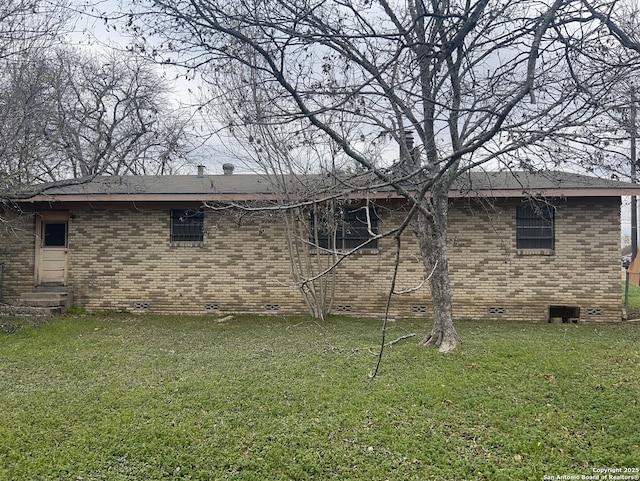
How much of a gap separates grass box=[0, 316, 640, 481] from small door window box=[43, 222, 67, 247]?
463 centimetres

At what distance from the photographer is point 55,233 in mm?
11109

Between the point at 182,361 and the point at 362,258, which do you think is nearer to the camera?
the point at 182,361

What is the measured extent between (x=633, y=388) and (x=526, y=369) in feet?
3.55

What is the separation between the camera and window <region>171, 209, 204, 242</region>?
10.7m

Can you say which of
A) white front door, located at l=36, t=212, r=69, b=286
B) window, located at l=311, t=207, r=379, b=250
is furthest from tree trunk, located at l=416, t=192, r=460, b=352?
white front door, located at l=36, t=212, r=69, b=286

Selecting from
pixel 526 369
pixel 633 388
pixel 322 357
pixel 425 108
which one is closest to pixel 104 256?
pixel 322 357

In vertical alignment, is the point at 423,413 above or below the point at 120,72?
below

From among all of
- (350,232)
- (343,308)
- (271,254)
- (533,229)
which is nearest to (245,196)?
(271,254)

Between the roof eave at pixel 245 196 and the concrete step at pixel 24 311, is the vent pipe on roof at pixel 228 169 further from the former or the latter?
the concrete step at pixel 24 311

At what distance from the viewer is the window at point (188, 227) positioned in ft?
35.2

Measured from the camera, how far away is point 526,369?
5.40 metres

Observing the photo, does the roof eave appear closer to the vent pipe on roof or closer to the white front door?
the white front door

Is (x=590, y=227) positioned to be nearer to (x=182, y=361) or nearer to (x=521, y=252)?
(x=521, y=252)

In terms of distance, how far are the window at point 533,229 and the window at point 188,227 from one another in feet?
24.5
